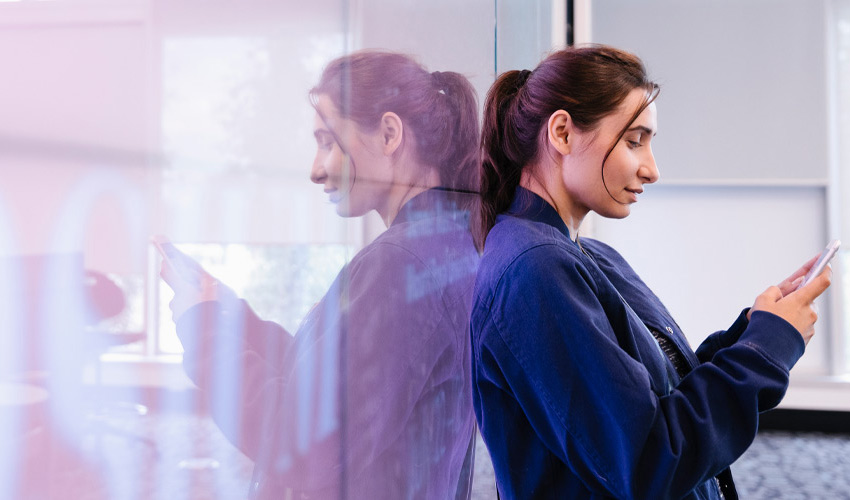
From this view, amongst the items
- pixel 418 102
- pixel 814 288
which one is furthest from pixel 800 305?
pixel 418 102

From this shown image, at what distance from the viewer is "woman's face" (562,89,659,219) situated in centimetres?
83

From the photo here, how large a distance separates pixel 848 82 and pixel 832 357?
1.39 metres

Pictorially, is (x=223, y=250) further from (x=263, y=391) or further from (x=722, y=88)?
(x=722, y=88)

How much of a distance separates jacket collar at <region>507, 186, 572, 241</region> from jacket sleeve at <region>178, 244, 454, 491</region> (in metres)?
A: 0.20

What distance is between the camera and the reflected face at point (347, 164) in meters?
0.39

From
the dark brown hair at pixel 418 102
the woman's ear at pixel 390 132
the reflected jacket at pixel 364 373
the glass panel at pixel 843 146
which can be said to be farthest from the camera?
the glass panel at pixel 843 146

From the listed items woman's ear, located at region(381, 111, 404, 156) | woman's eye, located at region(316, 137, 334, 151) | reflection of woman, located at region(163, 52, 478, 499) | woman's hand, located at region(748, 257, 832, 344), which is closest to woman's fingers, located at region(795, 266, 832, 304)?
woman's hand, located at region(748, 257, 832, 344)

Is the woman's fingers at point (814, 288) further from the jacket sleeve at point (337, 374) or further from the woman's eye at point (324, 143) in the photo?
the woman's eye at point (324, 143)

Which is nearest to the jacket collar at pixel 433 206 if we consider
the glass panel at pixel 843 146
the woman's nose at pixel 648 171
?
the woman's nose at pixel 648 171

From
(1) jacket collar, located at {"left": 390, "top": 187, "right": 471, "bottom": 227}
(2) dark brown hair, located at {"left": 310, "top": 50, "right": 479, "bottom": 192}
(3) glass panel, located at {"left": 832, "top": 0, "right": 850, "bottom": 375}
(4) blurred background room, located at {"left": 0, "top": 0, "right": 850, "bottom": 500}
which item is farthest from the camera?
(3) glass panel, located at {"left": 832, "top": 0, "right": 850, "bottom": 375}

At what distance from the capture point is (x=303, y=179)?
37 centimetres

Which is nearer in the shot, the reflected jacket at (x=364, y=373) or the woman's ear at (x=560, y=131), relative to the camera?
the reflected jacket at (x=364, y=373)

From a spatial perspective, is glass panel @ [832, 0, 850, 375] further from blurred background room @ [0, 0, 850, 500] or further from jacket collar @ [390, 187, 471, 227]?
blurred background room @ [0, 0, 850, 500]

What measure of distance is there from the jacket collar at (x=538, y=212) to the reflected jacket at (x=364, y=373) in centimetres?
9
